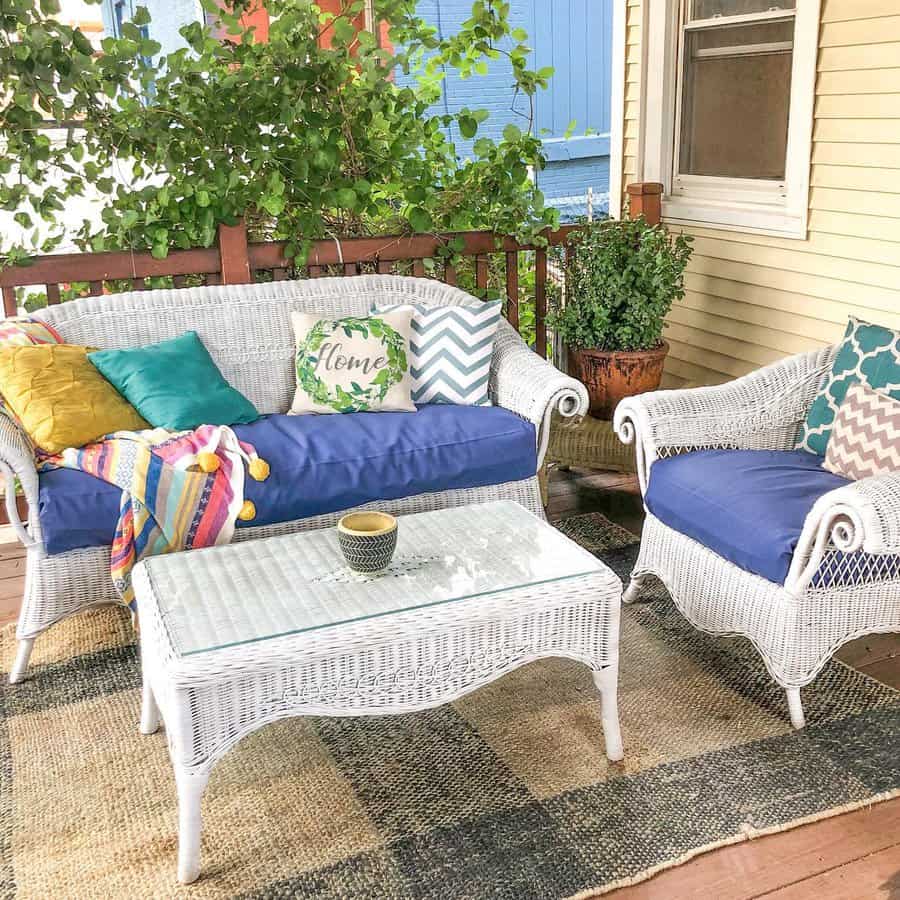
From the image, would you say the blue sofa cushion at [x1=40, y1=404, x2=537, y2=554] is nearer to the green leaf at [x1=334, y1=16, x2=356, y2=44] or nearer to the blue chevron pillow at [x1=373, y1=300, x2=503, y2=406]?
the blue chevron pillow at [x1=373, y1=300, x2=503, y2=406]

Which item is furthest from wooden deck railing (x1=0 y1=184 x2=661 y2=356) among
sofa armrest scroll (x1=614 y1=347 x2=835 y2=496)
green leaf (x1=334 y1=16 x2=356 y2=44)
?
sofa armrest scroll (x1=614 y1=347 x2=835 y2=496)

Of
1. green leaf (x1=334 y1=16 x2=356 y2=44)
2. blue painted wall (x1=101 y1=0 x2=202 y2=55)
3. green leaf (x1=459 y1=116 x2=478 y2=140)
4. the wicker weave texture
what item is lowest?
the wicker weave texture

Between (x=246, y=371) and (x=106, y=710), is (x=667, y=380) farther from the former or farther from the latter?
(x=106, y=710)

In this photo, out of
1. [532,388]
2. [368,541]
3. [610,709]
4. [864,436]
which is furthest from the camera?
[532,388]

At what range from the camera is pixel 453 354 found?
11.2ft

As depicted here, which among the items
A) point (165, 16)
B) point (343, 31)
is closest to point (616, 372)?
point (343, 31)

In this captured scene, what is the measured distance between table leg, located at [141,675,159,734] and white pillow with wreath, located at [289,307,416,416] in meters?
1.19

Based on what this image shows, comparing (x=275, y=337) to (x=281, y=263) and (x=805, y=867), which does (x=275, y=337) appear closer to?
(x=281, y=263)

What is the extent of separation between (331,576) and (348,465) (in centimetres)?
75

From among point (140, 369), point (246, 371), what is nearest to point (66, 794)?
point (140, 369)

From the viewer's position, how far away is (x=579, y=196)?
7012mm

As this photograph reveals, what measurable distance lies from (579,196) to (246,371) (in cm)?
425

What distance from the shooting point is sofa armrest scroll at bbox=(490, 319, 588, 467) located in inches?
125

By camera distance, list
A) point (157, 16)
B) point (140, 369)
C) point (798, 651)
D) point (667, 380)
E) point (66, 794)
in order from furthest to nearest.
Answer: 1. point (157, 16)
2. point (667, 380)
3. point (140, 369)
4. point (798, 651)
5. point (66, 794)
